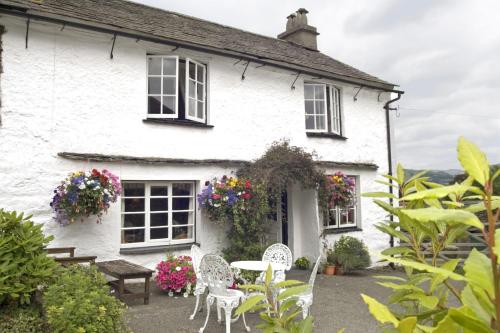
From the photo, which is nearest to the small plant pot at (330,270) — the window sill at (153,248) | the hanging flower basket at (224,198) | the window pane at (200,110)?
the hanging flower basket at (224,198)

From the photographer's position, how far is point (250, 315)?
6344 millimetres

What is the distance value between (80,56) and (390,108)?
351 inches

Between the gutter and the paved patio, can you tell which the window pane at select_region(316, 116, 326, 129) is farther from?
the paved patio

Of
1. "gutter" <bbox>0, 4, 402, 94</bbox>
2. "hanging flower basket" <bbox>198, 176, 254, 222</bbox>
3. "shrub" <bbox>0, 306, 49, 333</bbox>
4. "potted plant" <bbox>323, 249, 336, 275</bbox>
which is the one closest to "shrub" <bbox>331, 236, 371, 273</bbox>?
"potted plant" <bbox>323, 249, 336, 275</bbox>

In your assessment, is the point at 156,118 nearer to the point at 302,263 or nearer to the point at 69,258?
the point at 69,258

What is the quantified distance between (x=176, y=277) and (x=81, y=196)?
2206mm

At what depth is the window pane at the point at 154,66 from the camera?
841 centimetres

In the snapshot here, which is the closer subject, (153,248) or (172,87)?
(153,248)

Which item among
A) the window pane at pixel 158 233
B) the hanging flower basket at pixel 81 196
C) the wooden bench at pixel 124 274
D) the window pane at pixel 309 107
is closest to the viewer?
the wooden bench at pixel 124 274

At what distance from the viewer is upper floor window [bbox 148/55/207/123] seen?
27.6 feet

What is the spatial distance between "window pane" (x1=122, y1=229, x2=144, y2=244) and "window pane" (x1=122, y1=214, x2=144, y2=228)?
12 cm

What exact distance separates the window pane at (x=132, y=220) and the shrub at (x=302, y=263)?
427 cm

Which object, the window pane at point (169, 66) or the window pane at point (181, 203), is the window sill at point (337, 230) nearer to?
the window pane at point (181, 203)

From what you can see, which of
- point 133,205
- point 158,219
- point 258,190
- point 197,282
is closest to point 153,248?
point 158,219
